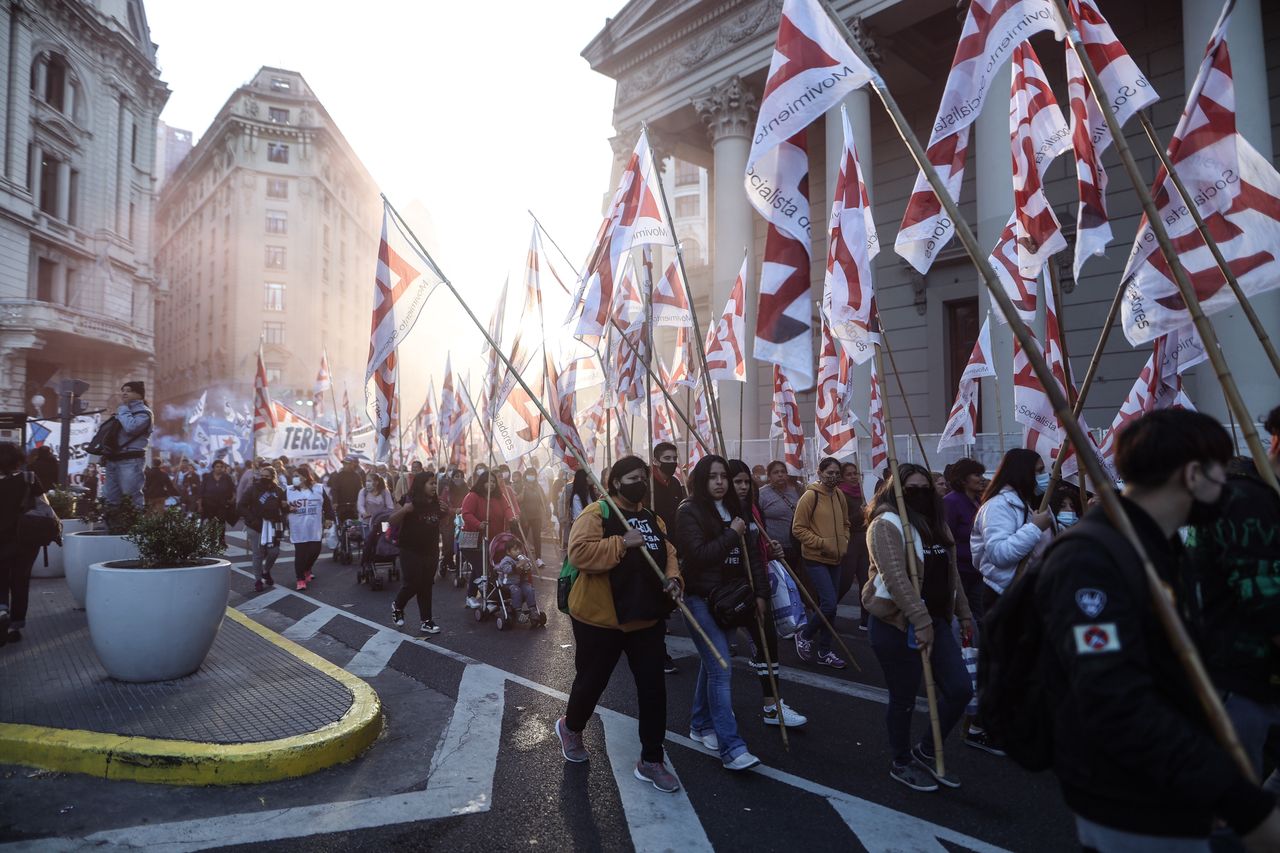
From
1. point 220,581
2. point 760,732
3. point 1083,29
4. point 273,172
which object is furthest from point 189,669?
point 273,172

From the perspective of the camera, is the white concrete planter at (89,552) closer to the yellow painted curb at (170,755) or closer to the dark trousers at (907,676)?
the yellow painted curb at (170,755)

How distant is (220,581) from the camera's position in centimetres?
625

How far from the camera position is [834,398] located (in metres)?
10.8

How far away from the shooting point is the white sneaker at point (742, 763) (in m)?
4.58

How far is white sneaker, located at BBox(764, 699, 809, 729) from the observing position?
215 inches

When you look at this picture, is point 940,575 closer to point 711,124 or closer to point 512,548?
point 512,548

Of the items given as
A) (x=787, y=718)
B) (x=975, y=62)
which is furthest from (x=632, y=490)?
(x=975, y=62)

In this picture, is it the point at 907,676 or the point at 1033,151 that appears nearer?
the point at 907,676

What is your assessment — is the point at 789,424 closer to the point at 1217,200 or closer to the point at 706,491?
the point at 706,491

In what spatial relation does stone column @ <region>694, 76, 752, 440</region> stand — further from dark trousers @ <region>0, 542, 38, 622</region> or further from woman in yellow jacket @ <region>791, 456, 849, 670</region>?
dark trousers @ <region>0, 542, 38, 622</region>

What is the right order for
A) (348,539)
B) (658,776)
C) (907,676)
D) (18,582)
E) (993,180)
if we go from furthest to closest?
(348,539) < (993,180) < (18,582) < (907,676) < (658,776)

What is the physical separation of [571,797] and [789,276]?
3.66 metres

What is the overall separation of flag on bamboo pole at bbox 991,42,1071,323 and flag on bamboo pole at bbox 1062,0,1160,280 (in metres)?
0.25

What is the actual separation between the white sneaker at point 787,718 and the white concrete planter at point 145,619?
4406 millimetres
